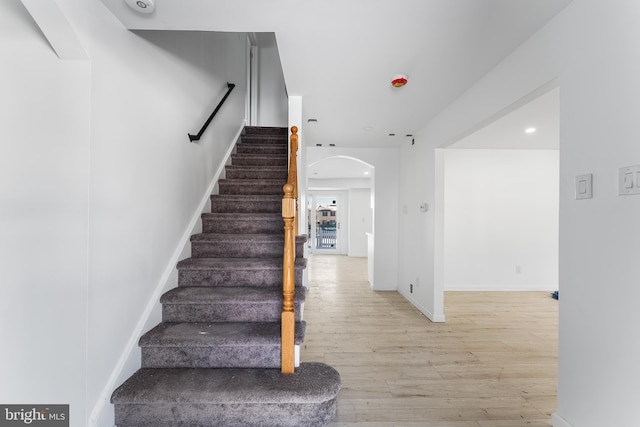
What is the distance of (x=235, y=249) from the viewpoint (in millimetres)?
2412

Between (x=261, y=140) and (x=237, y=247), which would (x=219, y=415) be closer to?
(x=237, y=247)

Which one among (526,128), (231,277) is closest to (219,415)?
(231,277)

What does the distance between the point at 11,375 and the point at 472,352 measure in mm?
3041

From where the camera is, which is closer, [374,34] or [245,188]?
[374,34]

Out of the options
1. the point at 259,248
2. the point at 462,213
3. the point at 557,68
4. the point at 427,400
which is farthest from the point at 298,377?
the point at 462,213

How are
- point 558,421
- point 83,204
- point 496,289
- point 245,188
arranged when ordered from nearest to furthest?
point 83,204 → point 558,421 → point 245,188 → point 496,289

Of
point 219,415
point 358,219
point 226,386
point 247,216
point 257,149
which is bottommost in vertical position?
point 219,415

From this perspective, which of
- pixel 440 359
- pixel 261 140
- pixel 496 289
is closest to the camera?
pixel 440 359

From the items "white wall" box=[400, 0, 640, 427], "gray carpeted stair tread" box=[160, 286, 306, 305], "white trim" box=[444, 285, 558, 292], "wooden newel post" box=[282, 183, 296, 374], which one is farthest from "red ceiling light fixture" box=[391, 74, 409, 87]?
"white trim" box=[444, 285, 558, 292]

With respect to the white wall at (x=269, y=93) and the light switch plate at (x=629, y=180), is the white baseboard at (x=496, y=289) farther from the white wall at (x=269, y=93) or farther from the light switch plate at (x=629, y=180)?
the white wall at (x=269, y=93)

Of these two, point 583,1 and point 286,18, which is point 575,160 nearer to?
point 583,1

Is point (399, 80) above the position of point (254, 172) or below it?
above

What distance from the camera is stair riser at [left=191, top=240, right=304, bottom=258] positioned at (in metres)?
2.40

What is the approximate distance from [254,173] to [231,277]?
148cm
